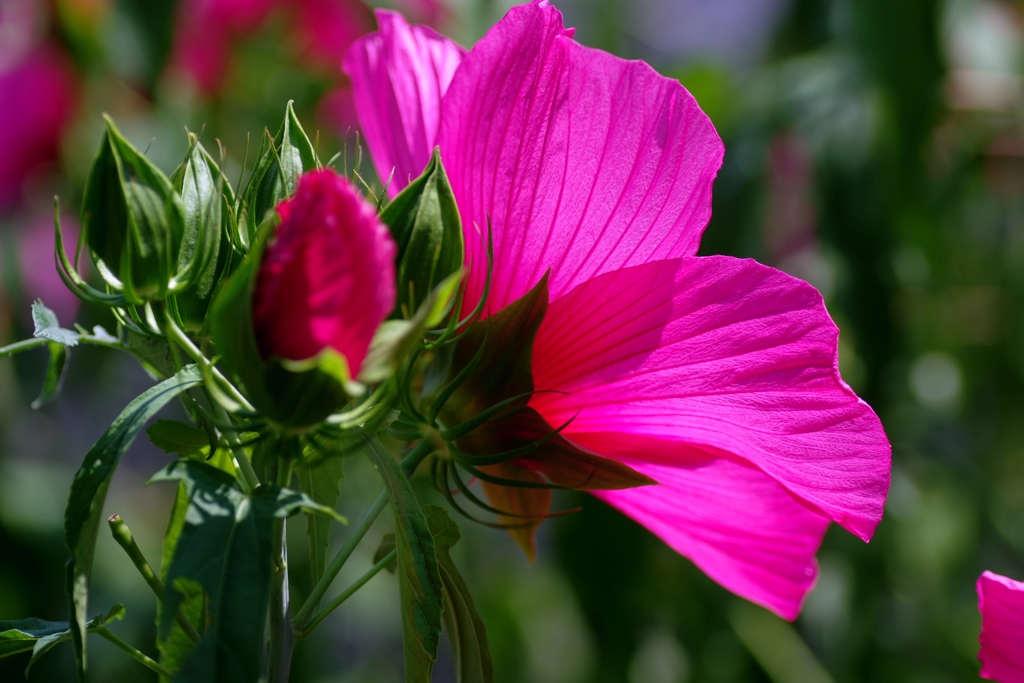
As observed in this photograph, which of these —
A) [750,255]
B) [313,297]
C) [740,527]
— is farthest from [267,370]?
[750,255]

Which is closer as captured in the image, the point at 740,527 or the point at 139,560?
the point at 139,560

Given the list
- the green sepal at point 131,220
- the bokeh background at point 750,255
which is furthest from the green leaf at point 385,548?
the bokeh background at point 750,255

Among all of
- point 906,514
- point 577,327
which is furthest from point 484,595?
point 577,327

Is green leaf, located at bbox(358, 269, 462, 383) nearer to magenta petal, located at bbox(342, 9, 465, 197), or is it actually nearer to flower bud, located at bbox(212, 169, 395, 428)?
flower bud, located at bbox(212, 169, 395, 428)

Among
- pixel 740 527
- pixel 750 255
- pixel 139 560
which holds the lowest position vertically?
pixel 750 255

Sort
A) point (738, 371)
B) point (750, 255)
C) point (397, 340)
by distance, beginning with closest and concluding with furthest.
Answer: point (397, 340)
point (738, 371)
point (750, 255)

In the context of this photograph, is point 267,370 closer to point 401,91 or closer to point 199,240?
point 199,240

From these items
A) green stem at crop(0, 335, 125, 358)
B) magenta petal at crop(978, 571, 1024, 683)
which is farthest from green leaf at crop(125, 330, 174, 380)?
magenta petal at crop(978, 571, 1024, 683)

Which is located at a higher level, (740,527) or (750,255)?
(740,527)

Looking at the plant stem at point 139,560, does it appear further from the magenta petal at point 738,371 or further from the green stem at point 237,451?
the magenta petal at point 738,371
